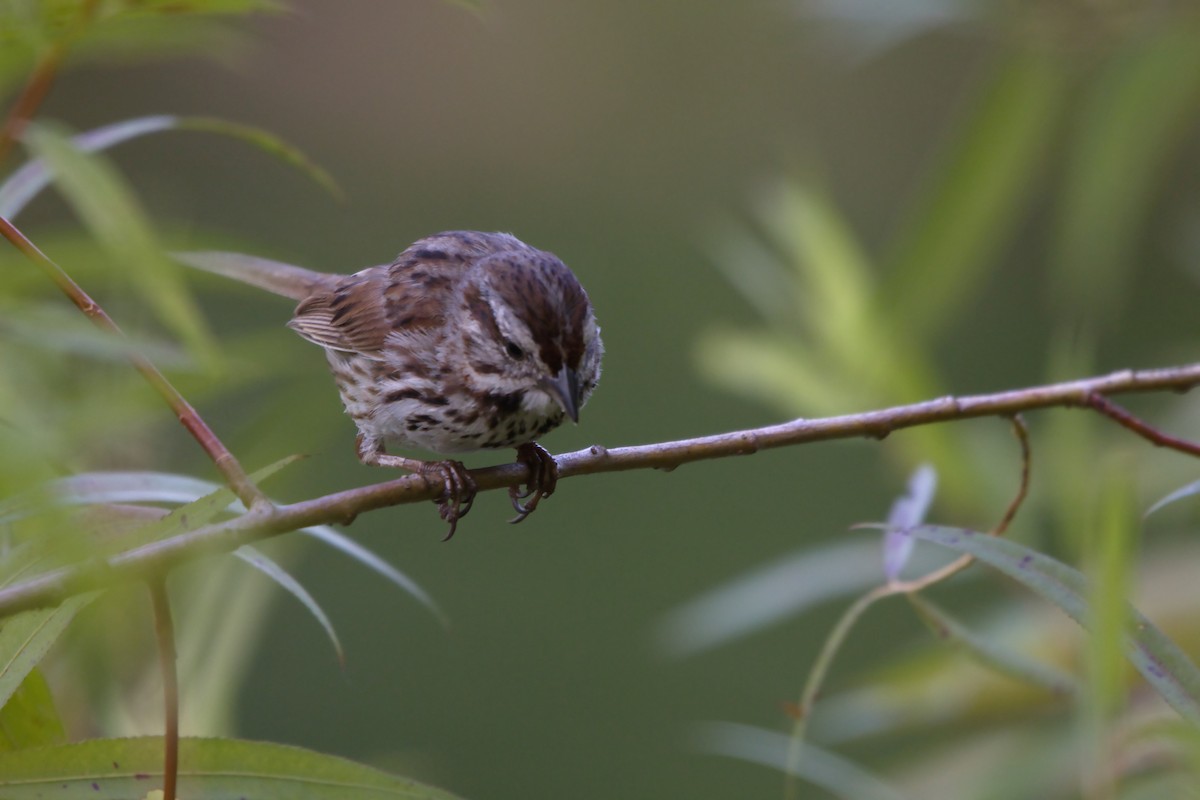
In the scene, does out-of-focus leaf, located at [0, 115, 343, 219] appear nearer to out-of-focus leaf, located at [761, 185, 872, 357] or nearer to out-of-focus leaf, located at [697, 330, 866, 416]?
out-of-focus leaf, located at [697, 330, 866, 416]

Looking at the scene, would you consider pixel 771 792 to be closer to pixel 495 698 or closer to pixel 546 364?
pixel 495 698

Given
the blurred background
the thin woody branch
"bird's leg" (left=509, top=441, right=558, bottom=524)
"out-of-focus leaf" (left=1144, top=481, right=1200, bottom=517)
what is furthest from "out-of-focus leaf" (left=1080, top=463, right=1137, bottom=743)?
"bird's leg" (left=509, top=441, right=558, bottom=524)

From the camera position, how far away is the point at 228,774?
52.4 inches

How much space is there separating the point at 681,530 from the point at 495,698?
1.56 meters

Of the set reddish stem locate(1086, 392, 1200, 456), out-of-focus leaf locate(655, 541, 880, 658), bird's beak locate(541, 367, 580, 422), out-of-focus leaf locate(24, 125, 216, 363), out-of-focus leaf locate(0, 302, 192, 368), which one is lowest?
out-of-focus leaf locate(0, 302, 192, 368)

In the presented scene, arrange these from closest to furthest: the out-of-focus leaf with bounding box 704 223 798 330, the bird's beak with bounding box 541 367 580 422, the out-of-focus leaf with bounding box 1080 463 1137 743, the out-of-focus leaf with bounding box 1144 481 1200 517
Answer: the out-of-focus leaf with bounding box 1080 463 1137 743, the out-of-focus leaf with bounding box 1144 481 1200 517, the bird's beak with bounding box 541 367 580 422, the out-of-focus leaf with bounding box 704 223 798 330

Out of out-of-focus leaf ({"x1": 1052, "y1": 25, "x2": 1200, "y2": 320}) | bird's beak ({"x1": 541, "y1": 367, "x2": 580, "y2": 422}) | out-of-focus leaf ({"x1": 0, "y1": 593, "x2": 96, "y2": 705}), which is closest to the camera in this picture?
out-of-focus leaf ({"x1": 0, "y1": 593, "x2": 96, "y2": 705})

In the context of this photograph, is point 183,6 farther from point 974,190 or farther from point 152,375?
point 974,190

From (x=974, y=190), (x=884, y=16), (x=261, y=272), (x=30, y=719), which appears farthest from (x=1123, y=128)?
(x=30, y=719)

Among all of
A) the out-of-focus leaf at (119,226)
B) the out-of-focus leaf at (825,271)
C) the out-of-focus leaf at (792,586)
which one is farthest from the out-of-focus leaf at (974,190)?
the out-of-focus leaf at (119,226)

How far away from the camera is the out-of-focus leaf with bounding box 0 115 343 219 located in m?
1.62

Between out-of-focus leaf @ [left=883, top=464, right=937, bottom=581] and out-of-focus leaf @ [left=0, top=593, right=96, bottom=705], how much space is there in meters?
0.94

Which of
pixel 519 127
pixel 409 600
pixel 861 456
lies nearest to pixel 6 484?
pixel 409 600

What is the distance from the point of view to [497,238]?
239 centimetres
